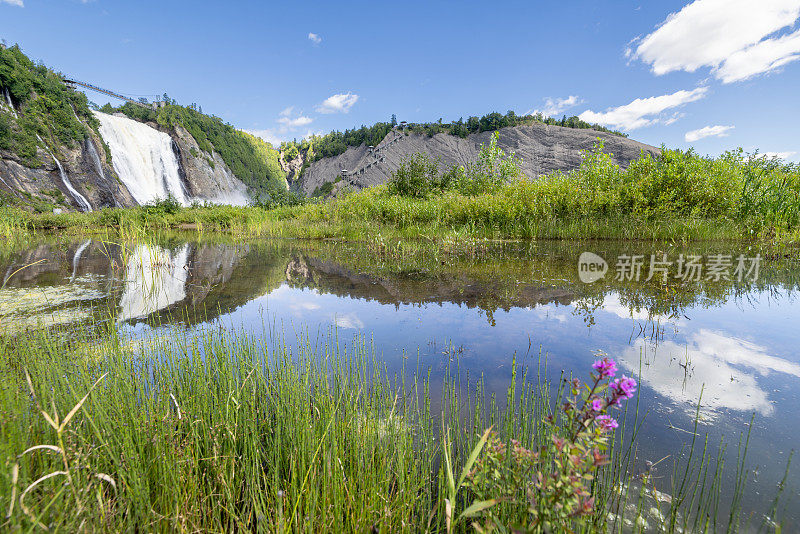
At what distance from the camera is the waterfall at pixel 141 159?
4344cm

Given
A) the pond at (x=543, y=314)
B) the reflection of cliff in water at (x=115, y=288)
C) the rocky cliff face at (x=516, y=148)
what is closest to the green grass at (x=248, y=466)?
the pond at (x=543, y=314)

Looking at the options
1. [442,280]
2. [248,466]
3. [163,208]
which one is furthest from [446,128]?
[248,466]

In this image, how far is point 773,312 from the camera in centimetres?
529

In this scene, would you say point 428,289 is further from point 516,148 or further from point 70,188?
point 516,148

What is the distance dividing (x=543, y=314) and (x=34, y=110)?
5298cm

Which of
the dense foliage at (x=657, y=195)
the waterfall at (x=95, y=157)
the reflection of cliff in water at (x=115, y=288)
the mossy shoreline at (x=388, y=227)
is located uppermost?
the waterfall at (x=95, y=157)

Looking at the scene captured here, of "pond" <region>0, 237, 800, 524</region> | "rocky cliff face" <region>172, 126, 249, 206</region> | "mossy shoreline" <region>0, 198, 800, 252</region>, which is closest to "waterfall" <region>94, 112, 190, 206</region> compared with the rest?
"rocky cliff face" <region>172, 126, 249, 206</region>

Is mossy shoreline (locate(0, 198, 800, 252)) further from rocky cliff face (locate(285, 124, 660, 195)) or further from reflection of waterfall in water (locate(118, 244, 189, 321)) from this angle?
rocky cliff face (locate(285, 124, 660, 195))

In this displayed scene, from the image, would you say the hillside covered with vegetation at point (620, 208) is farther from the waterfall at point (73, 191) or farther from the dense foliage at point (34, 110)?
the dense foliage at point (34, 110)

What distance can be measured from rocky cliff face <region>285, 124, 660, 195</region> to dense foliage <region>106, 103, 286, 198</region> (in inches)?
671

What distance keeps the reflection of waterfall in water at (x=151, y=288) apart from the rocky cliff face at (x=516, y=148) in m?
48.8

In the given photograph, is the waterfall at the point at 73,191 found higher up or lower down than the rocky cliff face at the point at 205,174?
lower down

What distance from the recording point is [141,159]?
4666 centimetres

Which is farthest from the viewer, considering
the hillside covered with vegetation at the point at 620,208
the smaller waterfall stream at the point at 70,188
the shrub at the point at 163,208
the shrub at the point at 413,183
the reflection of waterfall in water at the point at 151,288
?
the smaller waterfall stream at the point at 70,188
